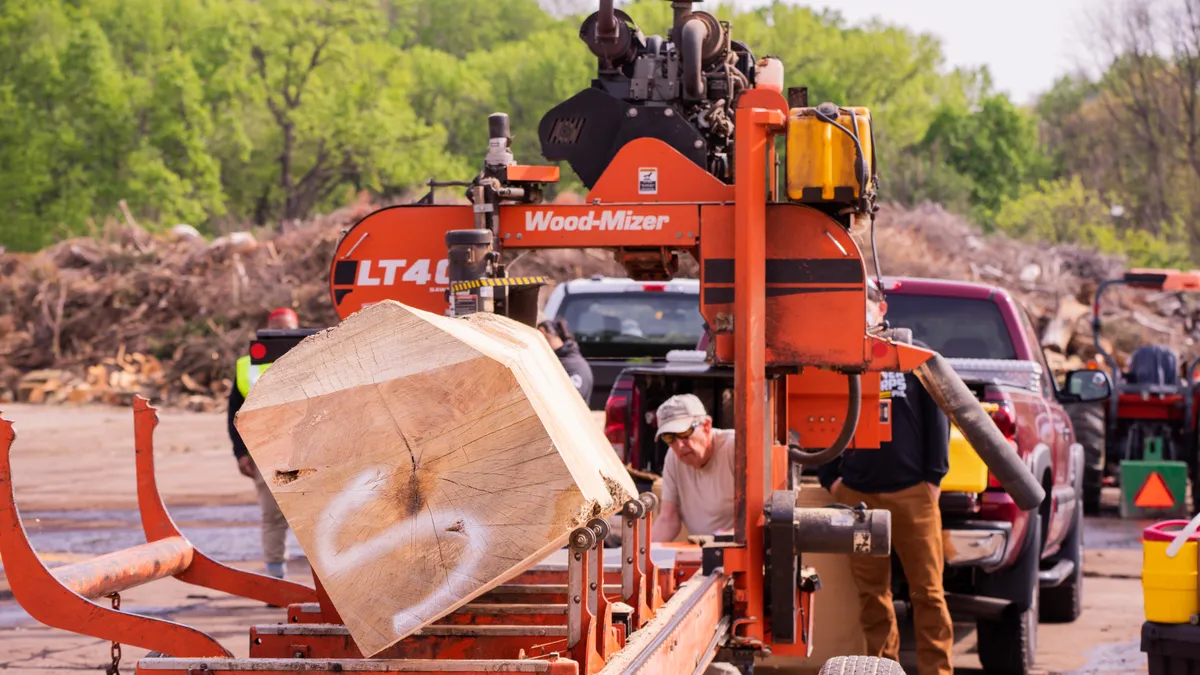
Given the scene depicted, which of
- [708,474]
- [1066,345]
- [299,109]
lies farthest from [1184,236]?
[708,474]

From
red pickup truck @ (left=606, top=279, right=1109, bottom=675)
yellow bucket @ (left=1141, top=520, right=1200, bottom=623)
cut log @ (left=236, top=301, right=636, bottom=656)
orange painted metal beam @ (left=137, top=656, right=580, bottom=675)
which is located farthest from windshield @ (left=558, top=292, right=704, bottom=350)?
orange painted metal beam @ (left=137, top=656, right=580, bottom=675)

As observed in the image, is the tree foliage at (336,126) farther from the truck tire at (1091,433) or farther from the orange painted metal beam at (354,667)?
the orange painted metal beam at (354,667)

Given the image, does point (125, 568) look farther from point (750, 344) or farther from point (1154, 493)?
point (1154, 493)

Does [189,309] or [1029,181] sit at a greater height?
[1029,181]

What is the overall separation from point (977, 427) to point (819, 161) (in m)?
1.33

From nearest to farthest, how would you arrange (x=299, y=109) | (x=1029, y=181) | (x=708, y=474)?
(x=708, y=474) → (x=299, y=109) → (x=1029, y=181)

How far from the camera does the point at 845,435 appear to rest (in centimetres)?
693

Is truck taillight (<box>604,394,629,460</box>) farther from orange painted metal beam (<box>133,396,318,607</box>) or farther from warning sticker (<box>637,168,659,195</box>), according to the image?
orange painted metal beam (<box>133,396,318,607</box>)

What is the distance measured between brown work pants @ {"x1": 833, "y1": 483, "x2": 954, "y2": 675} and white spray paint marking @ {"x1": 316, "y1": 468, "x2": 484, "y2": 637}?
12.6ft

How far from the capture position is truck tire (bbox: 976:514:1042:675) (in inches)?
330

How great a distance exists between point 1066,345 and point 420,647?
22654 mm

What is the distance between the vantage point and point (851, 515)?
6.02 metres

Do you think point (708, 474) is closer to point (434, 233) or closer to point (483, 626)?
point (434, 233)

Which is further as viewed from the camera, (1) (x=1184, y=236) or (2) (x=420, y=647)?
(1) (x=1184, y=236)
